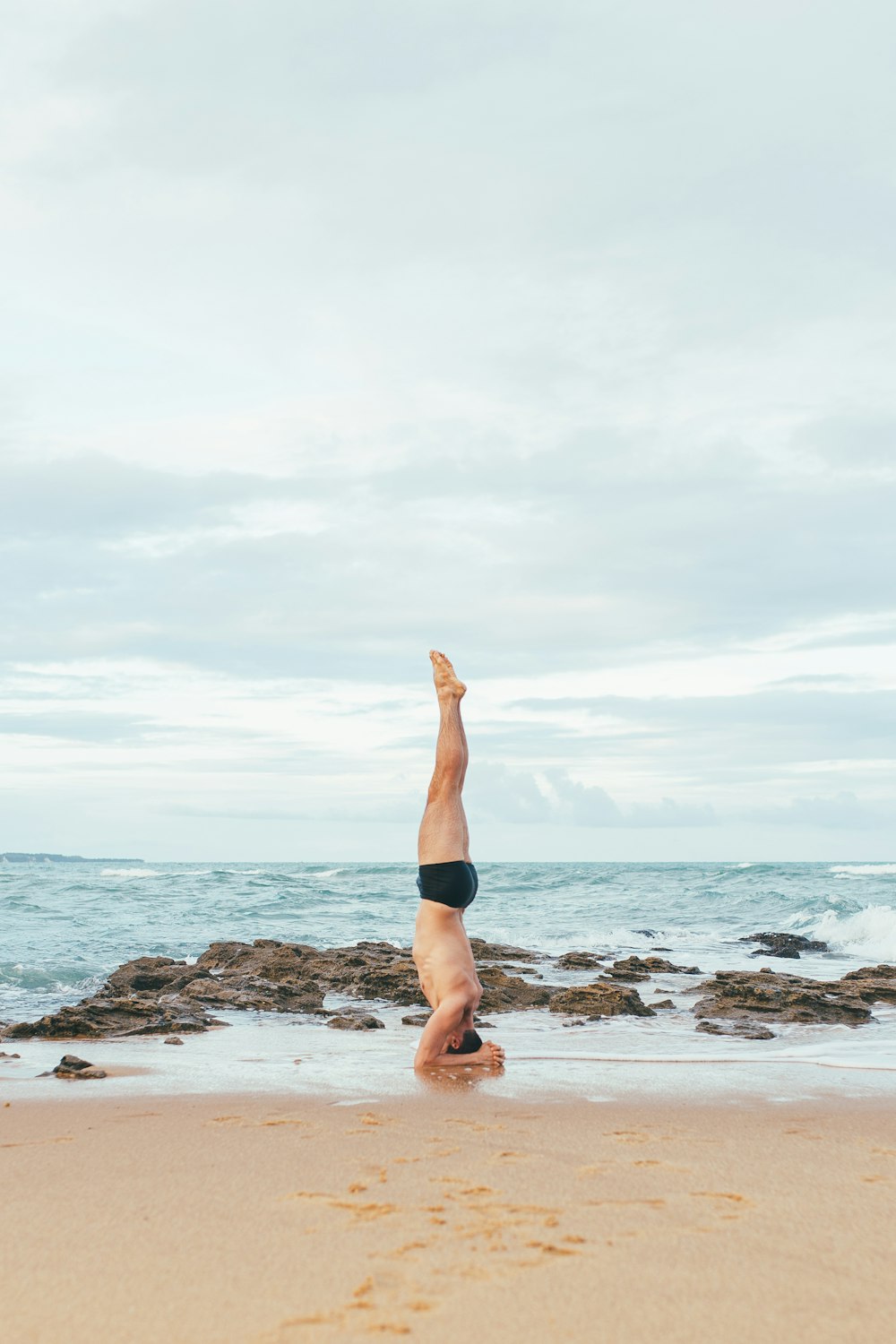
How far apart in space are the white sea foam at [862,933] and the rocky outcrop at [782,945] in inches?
27.5

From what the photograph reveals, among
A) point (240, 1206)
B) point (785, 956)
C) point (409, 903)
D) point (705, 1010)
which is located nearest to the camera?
point (240, 1206)

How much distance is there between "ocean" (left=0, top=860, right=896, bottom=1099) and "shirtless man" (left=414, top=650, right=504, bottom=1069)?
1.21 feet

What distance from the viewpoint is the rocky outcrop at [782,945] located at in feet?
75.3

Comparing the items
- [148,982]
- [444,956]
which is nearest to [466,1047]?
[444,956]

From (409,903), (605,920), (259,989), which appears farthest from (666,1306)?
(409,903)

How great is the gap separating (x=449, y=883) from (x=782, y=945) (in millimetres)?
18662

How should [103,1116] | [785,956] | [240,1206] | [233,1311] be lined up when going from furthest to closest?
1. [785,956]
2. [103,1116]
3. [240,1206]
4. [233,1311]

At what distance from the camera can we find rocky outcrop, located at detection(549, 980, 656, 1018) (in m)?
11.9

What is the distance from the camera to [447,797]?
311 inches

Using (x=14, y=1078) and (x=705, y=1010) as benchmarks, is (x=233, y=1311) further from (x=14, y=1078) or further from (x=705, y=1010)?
(x=705, y=1010)

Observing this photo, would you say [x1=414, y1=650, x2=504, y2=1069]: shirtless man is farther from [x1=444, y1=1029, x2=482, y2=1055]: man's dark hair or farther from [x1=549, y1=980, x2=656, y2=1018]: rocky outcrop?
[x1=549, y1=980, x2=656, y2=1018]: rocky outcrop

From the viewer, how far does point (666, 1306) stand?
320 centimetres

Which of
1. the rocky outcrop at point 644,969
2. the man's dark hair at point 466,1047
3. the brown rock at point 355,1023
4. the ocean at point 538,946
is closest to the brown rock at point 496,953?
the ocean at point 538,946

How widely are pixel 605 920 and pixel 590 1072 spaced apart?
1045 inches
